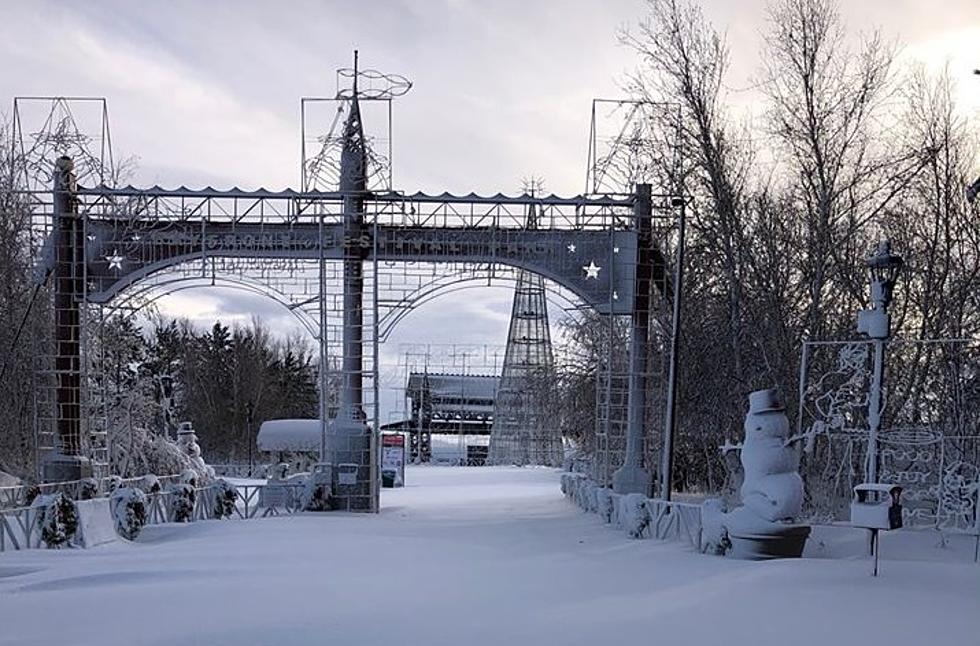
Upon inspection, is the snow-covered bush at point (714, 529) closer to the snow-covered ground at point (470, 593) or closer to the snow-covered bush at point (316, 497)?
the snow-covered ground at point (470, 593)

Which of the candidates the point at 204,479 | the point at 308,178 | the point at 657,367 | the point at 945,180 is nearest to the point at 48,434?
the point at 204,479

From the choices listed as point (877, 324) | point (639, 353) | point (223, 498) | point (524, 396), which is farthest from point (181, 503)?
point (524, 396)

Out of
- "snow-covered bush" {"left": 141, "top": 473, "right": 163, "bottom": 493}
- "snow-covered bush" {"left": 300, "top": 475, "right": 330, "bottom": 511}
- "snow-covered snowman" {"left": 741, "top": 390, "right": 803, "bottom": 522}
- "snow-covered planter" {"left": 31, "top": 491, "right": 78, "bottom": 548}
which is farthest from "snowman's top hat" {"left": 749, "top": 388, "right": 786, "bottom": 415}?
"snow-covered bush" {"left": 141, "top": 473, "right": 163, "bottom": 493}

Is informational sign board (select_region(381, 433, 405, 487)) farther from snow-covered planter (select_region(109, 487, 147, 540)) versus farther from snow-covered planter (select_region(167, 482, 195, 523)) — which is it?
snow-covered planter (select_region(109, 487, 147, 540))

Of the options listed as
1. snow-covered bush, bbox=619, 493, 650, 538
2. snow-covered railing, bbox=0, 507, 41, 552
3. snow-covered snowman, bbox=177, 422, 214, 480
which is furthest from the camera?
snow-covered snowman, bbox=177, 422, 214, 480

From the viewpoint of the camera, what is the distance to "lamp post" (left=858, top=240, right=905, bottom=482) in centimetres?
1199

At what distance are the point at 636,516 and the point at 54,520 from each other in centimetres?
789

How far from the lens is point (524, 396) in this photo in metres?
45.0

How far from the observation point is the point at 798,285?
19.5 m

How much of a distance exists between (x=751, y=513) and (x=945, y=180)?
10.6m

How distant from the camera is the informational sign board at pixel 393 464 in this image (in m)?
32.1

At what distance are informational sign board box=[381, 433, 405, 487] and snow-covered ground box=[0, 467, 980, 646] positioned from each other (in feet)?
56.6

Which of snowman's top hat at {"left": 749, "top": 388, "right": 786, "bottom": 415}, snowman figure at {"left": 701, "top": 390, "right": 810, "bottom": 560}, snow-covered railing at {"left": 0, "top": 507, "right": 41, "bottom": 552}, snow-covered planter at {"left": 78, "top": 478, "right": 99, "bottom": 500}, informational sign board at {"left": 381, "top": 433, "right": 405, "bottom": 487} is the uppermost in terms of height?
snowman's top hat at {"left": 749, "top": 388, "right": 786, "bottom": 415}

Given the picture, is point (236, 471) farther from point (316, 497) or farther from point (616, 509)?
point (616, 509)
